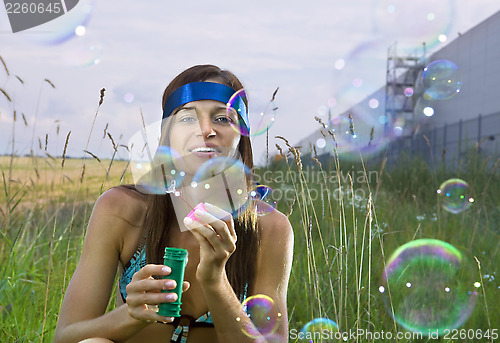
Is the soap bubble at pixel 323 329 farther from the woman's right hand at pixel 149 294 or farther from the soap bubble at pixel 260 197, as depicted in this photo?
the woman's right hand at pixel 149 294

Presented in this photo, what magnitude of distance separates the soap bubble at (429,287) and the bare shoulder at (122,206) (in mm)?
1573

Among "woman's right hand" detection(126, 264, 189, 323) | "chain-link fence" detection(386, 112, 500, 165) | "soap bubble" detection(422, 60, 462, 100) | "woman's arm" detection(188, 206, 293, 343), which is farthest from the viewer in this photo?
"chain-link fence" detection(386, 112, 500, 165)

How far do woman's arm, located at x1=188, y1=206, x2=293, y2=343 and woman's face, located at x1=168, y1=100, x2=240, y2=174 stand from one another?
365mm

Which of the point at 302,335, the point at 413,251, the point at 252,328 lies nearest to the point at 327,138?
the point at 252,328

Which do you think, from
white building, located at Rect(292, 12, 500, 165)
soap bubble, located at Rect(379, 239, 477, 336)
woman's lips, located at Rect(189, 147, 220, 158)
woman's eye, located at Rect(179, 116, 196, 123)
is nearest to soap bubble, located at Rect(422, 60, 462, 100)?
soap bubble, located at Rect(379, 239, 477, 336)

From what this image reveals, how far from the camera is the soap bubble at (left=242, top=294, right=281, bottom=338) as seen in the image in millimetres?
1936

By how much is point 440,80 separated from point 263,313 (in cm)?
433

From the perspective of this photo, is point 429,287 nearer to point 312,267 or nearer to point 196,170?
point 312,267

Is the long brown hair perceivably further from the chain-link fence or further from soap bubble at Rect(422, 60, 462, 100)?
the chain-link fence

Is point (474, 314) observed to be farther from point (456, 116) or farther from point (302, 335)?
point (456, 116)

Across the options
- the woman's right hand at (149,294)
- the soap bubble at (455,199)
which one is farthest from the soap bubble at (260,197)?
the soap bubble at (455,199)

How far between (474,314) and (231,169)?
2300 millimetres

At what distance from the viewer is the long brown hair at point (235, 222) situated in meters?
2.02

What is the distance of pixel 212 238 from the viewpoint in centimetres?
151
